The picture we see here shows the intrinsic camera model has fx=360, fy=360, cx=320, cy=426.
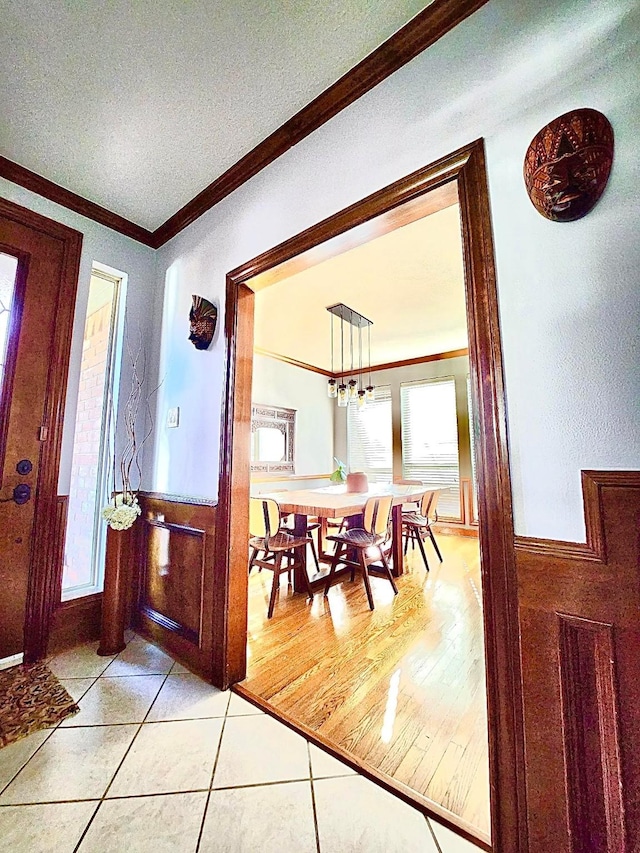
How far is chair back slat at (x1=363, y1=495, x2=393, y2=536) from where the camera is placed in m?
2.83

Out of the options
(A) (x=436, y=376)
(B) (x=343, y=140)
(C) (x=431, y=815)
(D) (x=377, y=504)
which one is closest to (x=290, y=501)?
(D) (x=377, y=504)

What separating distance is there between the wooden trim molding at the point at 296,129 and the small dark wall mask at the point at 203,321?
0.67 m

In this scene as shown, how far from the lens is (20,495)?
1.89m

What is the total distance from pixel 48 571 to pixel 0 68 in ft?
7.59

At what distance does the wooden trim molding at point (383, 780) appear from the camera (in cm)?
103

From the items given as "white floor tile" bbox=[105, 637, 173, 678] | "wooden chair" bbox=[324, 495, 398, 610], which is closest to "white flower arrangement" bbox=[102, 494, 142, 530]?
"white floor tile" bbox=[105, 637, 173, 678]

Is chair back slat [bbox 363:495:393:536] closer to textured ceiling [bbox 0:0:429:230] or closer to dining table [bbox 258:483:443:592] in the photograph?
dining table [bbox 258:483:443:592]

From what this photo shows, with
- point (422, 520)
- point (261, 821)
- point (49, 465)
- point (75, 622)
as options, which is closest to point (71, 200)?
point (49, 465)

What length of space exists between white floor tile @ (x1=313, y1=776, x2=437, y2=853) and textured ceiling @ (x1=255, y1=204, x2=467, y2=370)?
96.6 inches

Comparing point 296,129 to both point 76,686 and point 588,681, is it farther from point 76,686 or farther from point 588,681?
point 76,686

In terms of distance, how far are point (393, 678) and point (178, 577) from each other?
1.25 metres

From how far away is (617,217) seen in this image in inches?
35.1

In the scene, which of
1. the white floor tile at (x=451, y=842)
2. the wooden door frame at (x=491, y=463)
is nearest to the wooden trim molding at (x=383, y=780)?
the white floor tile at (x=451, y=842)

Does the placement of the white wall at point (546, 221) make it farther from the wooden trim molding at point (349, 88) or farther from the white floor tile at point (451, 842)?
the white floor tile at point (451, 842)
